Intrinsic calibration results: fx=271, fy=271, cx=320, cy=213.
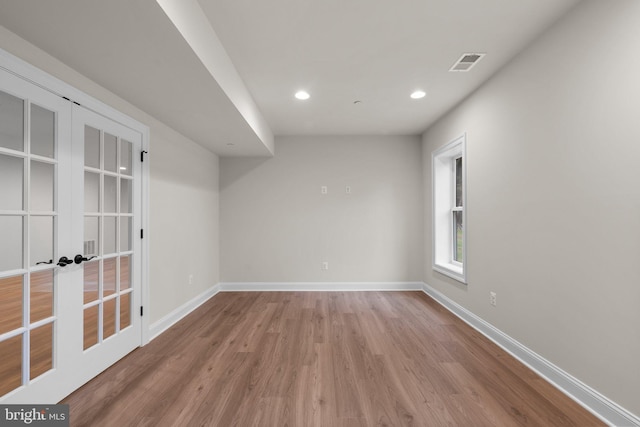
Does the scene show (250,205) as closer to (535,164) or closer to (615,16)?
(535,164)

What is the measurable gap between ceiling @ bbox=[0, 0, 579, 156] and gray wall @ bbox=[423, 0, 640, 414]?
1.04ft

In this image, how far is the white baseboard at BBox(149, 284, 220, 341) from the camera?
2856 mm

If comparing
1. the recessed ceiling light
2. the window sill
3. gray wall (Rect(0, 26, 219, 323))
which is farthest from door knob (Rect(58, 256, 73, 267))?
the window sill

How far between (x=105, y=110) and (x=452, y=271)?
4065 millimetres

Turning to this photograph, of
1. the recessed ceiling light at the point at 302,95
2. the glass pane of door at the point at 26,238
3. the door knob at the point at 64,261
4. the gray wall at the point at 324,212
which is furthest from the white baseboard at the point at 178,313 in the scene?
the recessed ceiling light at the point at 302,95

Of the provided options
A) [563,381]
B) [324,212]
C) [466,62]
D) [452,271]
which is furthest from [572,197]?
[324,212]

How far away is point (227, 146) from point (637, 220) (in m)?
4.13

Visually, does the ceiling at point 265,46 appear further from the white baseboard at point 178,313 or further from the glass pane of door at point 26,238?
the white baseboard at point 178,313

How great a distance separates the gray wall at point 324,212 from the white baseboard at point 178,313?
56cm

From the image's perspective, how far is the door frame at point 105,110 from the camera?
157 centimetres

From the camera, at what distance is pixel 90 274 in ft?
6.85

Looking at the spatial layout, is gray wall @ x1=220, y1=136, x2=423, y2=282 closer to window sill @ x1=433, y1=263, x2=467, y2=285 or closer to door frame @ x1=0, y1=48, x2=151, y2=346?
window sill @ x1=433, y1=263, x2=467, y2=285

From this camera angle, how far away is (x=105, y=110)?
220cm

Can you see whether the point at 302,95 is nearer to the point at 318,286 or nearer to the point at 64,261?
the point at 64,261
